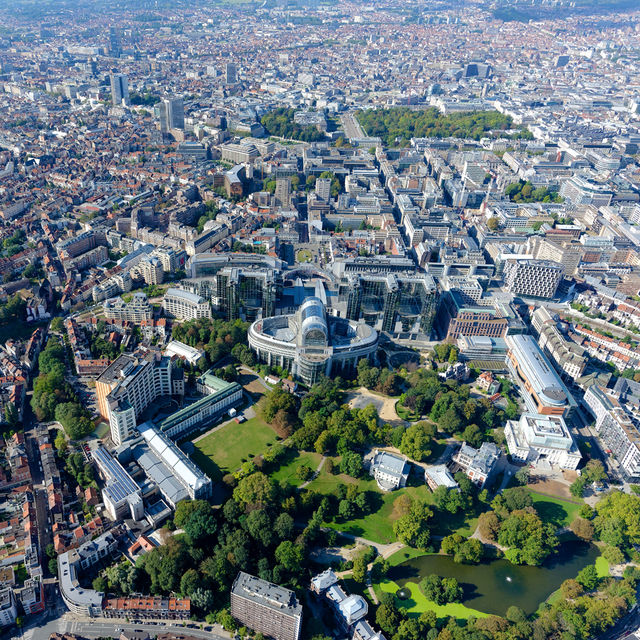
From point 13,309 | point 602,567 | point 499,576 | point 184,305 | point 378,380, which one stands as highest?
point 184,305

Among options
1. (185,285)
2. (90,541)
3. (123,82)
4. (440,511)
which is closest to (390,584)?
(440,511)

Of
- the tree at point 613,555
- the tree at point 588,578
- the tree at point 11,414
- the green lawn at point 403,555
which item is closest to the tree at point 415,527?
the green lawn at point 403,555

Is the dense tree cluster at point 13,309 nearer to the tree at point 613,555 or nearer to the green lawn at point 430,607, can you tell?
the green lawn at point 430,607

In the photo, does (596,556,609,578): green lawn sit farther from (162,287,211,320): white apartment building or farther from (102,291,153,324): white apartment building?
(102,291,153,324): white apartment building

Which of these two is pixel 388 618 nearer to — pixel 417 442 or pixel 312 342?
pixel 417 442

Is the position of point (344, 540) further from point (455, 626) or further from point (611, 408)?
point (611, 408)

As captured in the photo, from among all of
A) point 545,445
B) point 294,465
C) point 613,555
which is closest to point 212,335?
point 294,465
